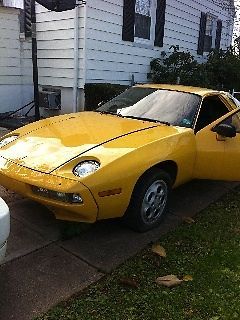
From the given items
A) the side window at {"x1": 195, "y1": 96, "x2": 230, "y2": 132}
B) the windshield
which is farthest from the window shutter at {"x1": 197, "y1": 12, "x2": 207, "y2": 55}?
the windshield

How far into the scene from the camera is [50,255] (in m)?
3.21

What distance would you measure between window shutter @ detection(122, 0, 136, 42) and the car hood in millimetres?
5639

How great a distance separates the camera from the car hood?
11.2 feet

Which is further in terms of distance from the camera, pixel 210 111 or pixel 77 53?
pixel 77 53

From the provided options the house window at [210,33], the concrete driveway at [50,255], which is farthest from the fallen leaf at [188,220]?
the house window at [210,33]

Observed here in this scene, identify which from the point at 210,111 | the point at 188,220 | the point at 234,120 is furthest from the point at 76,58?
the point at 188,220

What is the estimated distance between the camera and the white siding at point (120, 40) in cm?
862

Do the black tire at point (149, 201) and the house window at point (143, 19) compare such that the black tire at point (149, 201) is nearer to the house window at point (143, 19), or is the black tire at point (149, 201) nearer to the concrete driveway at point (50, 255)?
the concrete driveway at point (50, 255)

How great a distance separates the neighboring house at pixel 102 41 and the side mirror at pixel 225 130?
500 cm

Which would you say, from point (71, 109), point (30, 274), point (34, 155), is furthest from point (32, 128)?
point (71, 109)

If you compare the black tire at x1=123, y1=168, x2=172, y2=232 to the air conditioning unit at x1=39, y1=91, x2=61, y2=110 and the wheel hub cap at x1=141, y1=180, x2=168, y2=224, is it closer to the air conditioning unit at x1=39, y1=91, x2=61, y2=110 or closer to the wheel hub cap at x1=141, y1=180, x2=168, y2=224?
the wheel hub cap at x1=141, y1=180, x2=168, y2=224

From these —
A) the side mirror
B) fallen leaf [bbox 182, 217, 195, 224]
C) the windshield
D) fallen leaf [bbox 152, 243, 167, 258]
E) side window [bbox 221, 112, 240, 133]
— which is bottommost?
fallen leaf [bbox 152, 243, 167, 258]

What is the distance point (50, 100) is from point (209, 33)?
7.73m

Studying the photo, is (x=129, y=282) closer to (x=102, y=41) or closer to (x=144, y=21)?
(x=102, y=41)
